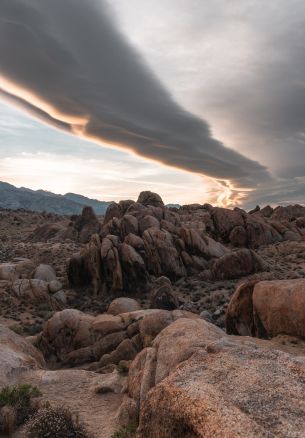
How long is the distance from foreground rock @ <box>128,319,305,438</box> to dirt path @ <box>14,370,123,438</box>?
15.1 ft

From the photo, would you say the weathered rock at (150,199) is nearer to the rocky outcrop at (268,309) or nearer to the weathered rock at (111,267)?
the weathered rock at (111,267)

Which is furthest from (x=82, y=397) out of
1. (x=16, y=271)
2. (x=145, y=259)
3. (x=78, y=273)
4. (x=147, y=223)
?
(x=147, y=223)

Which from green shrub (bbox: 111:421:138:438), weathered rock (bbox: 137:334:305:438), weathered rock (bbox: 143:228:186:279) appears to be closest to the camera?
weathered rock (bbox: 137:334:305:438)

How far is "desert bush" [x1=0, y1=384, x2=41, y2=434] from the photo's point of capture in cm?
1282

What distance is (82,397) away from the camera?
52.6 ft

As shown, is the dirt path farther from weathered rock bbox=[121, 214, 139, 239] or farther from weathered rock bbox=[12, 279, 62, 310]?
weathered rock bbox=[121, 214, 139, 239]

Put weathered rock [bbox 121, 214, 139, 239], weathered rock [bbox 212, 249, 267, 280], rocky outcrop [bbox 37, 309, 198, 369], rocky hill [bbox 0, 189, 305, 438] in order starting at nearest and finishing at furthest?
rocky hill [bbox 0, 189, 305, 438] < rocky outcrop [bbox 37, 309, 198, 369] < weathered rock [bbox 212, 249, 267, 280] < weathered rock [bbox 121, 214, 139, 239]

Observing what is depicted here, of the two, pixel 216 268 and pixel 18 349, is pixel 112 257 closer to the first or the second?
pixel 216 268

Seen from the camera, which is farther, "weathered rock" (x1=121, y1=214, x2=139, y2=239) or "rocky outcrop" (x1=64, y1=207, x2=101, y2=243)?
"rocky outcrop" (x1=64, y1=207, x2=101, y2=243)

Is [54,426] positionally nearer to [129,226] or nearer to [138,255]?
[138,255]

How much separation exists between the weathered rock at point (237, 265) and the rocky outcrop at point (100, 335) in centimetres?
2211

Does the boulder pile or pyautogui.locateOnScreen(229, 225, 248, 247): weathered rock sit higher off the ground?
pyautogui.locateOnScreen(229, 225, 248, 247): weathered rock

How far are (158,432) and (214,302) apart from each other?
33111 mm

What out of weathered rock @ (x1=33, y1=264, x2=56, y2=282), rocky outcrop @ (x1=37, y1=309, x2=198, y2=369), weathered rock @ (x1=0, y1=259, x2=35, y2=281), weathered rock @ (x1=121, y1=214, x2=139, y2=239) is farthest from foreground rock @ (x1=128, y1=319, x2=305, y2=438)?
weathered rock @ (x1=121, y1=214, x2=139, y2=239)
